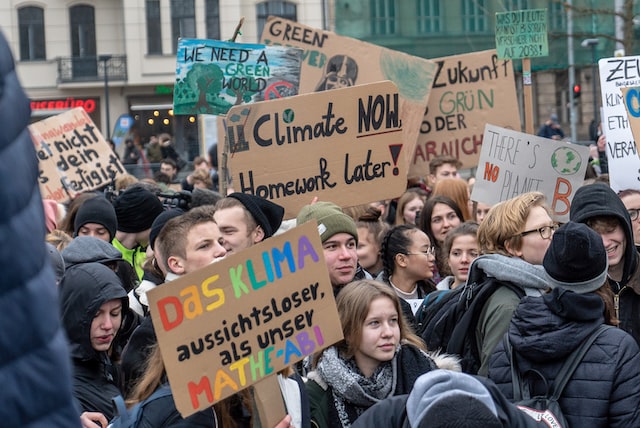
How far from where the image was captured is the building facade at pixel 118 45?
4269 cm

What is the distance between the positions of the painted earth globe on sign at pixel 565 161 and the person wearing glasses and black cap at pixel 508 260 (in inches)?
108

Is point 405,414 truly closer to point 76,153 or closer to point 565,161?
point 565,161

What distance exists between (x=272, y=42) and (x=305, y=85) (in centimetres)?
47

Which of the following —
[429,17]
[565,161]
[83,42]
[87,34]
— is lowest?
[565,161]

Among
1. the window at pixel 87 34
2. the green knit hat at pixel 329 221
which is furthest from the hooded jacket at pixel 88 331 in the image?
the window at pixel 87 34

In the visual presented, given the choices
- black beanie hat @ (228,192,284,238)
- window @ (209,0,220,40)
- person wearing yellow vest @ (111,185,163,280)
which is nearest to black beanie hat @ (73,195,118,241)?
person wearing yellow vest @ (111,185,163,280)

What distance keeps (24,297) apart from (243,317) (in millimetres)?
2045

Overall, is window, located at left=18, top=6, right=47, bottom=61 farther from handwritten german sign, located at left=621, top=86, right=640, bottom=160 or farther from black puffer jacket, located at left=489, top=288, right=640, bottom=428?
black puffer jacket, located at left=489, top=288, right=640, bottom=428

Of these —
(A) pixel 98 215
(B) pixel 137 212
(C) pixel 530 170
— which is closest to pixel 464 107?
(C) pixel 530 170

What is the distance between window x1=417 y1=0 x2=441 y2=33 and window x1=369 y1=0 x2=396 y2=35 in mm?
797

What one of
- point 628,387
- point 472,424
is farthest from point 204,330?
point 628,387

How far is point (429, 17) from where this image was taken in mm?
33906

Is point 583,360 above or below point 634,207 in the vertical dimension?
below

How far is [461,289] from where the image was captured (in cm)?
502
